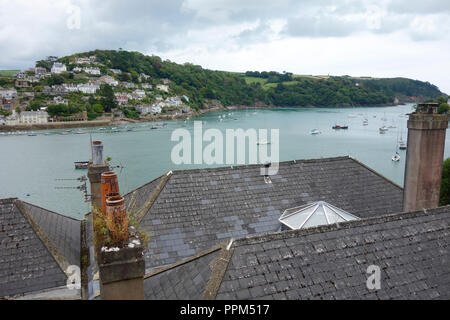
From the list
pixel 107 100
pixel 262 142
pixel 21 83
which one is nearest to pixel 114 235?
pixel 262 142

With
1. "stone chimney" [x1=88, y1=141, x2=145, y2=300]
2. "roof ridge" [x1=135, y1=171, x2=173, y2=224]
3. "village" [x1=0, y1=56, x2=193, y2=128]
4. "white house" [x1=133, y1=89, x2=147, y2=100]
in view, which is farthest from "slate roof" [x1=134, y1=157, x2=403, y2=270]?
"white house" [x1=133, y1=89, x2=147, y2=100]

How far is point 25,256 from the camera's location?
9.98 m

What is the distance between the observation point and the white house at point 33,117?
119 metres

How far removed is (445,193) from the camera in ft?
79.0

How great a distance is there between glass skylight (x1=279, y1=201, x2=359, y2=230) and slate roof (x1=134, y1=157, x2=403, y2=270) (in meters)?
0.98

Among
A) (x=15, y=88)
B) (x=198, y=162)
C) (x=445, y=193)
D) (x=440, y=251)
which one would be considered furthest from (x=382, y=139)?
(x=15, y=88)

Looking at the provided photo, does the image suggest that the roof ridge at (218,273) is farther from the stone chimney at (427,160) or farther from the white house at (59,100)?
the white house at (59,100)

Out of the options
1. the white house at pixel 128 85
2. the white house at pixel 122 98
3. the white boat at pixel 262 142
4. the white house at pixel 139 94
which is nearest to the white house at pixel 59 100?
the white house at pixel 122 98

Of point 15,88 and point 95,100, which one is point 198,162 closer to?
point 95,100

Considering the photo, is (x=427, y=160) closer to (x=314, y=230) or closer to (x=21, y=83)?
(x=314, y=230)

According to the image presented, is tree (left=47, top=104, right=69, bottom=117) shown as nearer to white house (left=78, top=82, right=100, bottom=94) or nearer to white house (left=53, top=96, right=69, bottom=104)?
white house (left=53, top=96, right=69, bottom=104)

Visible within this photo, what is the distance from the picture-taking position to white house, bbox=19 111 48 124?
4680 inches

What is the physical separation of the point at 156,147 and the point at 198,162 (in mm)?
18920

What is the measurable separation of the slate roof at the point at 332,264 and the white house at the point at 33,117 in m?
129
